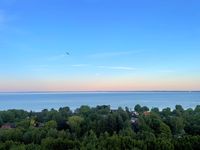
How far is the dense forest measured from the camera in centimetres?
1525

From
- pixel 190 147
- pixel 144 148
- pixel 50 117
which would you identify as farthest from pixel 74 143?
pixel 50 117

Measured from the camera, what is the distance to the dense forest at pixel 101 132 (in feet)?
50.0

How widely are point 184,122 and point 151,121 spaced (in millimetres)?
3441

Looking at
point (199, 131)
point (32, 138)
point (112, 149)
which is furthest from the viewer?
point (199, 131)

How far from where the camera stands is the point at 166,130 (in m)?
27.8

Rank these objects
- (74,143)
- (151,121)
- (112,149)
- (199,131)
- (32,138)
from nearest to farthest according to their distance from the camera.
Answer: (112,149) < (74,143) < (32,138) < (199,131) < (151,121)

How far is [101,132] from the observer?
28844mm

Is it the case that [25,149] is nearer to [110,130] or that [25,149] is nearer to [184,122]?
[110,130]

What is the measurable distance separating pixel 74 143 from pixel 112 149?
7.79 feet

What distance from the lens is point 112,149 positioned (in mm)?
14453

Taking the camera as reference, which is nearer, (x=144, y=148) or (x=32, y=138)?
(x=144, y=148)

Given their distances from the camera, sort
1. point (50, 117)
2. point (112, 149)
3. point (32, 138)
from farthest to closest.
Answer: point (50, 117) < point (32, 138) < point (112, 149)

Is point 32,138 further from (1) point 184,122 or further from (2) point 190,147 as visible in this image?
(1) point 184,122

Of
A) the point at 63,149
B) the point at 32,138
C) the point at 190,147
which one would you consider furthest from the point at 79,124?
the point at 190,147
